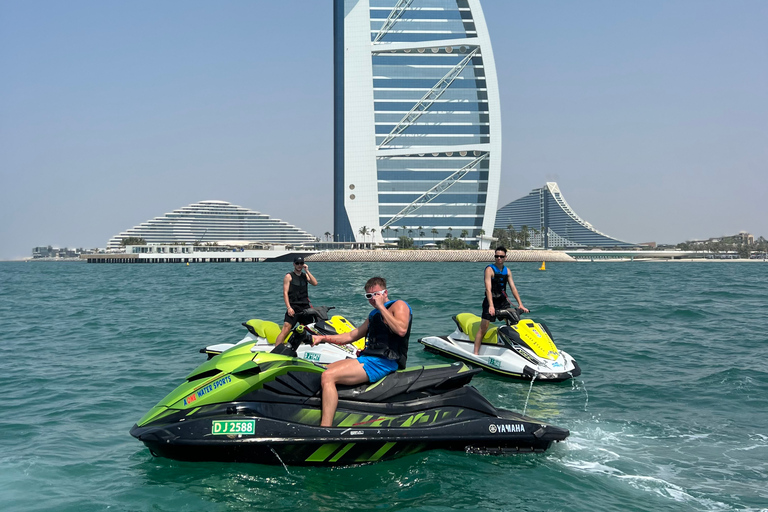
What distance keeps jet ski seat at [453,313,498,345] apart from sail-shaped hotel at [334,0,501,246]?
99.6 m

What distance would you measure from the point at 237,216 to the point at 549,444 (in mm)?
177832

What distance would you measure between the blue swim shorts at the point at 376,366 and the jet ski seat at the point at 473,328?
474cm

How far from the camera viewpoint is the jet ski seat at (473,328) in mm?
10156

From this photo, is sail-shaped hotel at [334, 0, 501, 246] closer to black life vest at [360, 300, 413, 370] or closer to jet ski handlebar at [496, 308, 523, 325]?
jet ski handlebar at [496, 308, 523, 325]

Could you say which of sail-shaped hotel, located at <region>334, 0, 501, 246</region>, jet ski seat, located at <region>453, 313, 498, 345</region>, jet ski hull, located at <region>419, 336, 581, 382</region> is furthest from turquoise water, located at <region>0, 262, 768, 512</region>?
sail-shaped hotel, located at <region>334, 0, 501, 246</region>

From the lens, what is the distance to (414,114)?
111 meters

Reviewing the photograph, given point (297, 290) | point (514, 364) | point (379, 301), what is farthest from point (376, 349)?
point (514, 364)

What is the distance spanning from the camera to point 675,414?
7422mm

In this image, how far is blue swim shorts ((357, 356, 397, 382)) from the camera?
568 cm

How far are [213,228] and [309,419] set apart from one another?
17567 cm

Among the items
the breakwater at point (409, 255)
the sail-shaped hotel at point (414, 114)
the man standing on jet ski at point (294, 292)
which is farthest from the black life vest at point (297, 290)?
the sail-shaped hotel at point (414, 114)

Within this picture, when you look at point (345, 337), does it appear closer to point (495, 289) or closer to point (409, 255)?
point (495, 289)

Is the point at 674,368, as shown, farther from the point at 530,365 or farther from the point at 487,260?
the point at 487,260

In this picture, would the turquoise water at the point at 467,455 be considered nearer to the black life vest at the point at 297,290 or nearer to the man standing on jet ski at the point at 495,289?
the man standing on jet ski at the point at 495,289
